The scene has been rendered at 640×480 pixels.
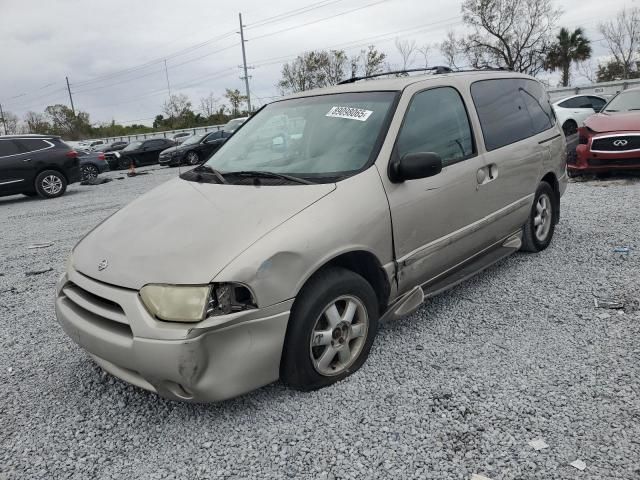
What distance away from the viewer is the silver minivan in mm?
2277

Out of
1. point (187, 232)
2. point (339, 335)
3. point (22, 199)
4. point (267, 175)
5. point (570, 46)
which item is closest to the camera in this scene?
point (187, 232)

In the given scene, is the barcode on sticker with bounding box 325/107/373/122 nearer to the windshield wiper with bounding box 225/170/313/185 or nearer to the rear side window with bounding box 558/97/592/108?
the windshield wiper with bounding box 225/170/313/185

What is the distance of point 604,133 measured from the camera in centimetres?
797

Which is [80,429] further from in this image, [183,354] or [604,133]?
[604,133]

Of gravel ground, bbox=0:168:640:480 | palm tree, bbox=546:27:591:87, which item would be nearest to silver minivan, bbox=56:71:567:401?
gravel ground, bbox=0:168:640:480

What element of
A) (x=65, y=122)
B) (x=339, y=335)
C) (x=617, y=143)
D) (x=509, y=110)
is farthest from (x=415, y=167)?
(x=65, y=122)

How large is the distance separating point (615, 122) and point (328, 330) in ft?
24.6

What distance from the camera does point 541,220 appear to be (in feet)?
15.6

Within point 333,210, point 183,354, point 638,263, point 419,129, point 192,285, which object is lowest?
point 638,263

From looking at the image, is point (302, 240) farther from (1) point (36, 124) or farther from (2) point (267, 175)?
(1) point (36, 124)

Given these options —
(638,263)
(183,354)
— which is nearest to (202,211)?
(183,354)

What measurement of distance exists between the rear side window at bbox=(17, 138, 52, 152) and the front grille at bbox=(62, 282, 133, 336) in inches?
446

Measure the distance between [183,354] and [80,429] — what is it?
2.84ft

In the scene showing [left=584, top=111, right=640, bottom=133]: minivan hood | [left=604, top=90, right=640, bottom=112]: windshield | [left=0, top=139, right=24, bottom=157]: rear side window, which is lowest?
[left=584, top=111, right=640, bottom=133]: minivan hood
